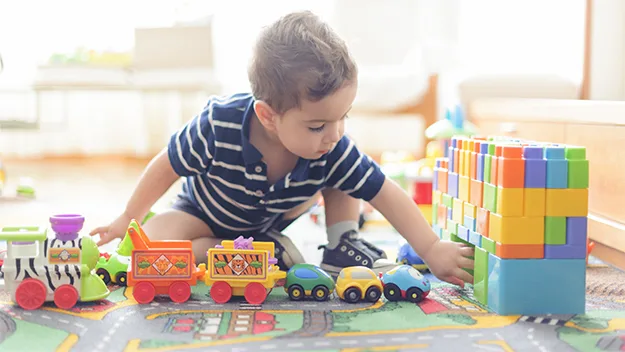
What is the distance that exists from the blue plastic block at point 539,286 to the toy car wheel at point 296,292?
248 mm

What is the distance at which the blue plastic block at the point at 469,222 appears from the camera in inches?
38.5

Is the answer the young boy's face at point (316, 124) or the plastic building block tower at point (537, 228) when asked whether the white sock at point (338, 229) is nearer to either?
the young boy's face at point (316, 124)

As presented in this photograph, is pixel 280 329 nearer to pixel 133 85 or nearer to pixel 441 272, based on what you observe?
pixel 441 272

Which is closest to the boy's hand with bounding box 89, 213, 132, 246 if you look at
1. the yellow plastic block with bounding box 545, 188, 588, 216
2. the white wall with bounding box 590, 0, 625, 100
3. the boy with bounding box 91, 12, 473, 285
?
the boy with bounding box 91, 12, 473, 285

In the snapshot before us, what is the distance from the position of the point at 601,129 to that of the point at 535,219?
0.46 meters

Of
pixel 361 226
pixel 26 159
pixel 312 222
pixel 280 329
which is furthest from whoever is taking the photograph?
pixel 26 159

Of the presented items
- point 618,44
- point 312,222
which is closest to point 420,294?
point 312,222

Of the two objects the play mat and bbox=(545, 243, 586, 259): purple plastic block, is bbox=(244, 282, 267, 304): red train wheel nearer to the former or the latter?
the play mat

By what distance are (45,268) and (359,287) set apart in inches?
15.4

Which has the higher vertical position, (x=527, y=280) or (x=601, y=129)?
(x=601, y=129)

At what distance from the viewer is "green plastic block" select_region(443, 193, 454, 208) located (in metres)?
1.10

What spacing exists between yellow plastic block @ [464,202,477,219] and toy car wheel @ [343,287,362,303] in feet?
0.62

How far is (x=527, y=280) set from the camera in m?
0.88

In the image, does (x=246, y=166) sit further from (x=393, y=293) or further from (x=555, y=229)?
(x=555, y=229)
